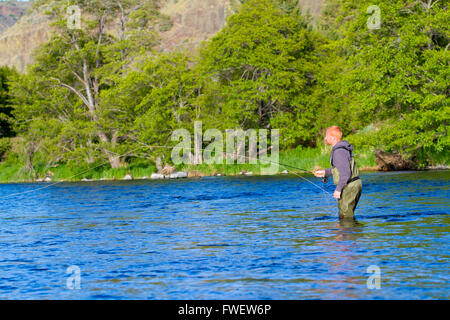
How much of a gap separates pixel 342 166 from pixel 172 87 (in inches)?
1194

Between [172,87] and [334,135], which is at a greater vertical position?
[172,87]

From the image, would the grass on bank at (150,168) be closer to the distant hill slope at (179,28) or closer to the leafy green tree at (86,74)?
the leafy green tree at (86,74)

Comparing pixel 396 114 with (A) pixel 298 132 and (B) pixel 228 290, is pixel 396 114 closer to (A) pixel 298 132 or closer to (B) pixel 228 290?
(A) pixel 298 132

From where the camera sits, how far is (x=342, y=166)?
11391mm

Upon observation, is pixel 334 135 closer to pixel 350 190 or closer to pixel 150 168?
pixel 350 190

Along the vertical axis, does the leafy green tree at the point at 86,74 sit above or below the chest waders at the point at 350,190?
above

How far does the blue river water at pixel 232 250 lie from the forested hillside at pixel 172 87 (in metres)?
18.9

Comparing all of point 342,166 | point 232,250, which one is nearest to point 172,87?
point 342,166

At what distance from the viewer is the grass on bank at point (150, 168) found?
35000 millimetres

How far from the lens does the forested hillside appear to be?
129 feet

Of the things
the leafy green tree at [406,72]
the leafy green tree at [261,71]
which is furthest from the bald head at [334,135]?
the leafy green tree at [261,71]

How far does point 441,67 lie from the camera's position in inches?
1222

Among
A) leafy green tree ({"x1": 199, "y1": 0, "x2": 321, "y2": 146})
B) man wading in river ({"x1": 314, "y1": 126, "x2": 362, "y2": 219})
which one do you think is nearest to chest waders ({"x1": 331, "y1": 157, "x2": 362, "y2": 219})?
man wading in river ({"x1": 314, "y1": 126, "x2": 362, "y2": 219})
